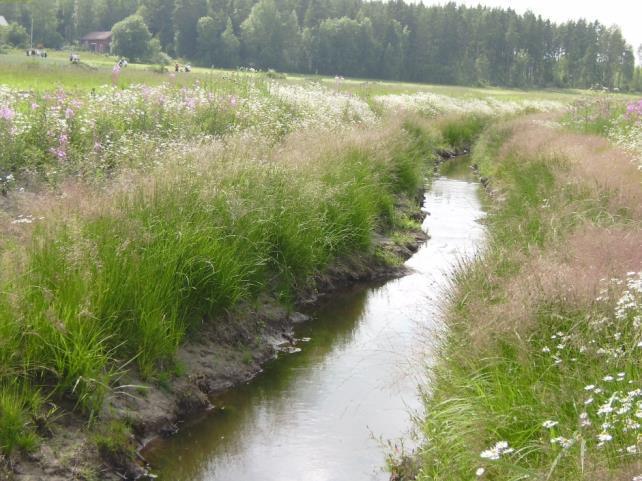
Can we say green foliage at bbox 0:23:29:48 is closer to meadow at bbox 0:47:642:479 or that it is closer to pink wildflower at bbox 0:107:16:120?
meadow at bbox 0:47:642:479

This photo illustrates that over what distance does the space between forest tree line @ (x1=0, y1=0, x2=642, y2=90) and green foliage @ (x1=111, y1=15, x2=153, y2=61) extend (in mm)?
10264

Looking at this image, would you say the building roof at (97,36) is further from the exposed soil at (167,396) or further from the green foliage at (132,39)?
the exposed soil at (167,396)

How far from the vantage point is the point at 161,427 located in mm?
6684

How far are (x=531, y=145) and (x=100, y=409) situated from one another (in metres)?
14.2

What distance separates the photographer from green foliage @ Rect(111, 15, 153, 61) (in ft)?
258

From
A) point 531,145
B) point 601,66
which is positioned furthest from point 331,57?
point 531,145

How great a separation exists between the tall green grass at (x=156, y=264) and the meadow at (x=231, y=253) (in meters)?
0.02

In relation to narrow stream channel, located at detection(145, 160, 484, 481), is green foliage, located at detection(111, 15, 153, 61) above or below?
above

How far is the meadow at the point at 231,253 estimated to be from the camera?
5199 millimetres

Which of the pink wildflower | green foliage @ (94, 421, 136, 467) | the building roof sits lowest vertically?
green foliage @ (94, 421, 136, 467)

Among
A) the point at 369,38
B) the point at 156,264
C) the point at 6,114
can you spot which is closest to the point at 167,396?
the point at 156,264

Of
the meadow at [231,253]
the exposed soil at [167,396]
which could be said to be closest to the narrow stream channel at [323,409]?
the exposed soil at [167,396]

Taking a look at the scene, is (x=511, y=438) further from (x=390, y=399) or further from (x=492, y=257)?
(x=492, y=257)

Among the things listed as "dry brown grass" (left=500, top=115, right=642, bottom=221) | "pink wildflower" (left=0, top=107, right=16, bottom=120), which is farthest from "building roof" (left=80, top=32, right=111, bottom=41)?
"pink wildflower" (left=0, top=107, right=16, bottom=120)
